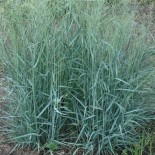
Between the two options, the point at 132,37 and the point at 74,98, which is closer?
the point at 74,98

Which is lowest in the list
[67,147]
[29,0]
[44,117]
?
[67,147]

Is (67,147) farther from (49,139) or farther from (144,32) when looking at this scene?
(144,32)

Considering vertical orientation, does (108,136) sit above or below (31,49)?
below

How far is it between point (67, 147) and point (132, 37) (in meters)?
1.22

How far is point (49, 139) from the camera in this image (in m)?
3.58

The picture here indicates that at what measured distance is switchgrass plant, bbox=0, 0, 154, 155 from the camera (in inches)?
134

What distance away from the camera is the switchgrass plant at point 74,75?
134 inches

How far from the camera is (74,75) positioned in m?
3.54

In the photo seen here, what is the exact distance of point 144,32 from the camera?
371 cm

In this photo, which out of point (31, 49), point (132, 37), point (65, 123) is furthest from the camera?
point (132, 37)

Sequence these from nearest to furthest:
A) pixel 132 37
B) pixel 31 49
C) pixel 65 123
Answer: pixel 31 49 < pixel 65 123 < pixel 132 37

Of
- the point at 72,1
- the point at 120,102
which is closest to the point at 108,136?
the point at 120,102

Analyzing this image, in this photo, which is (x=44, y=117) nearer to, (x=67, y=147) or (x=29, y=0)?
(x=67, y=147)

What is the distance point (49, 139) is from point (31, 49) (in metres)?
0.81
